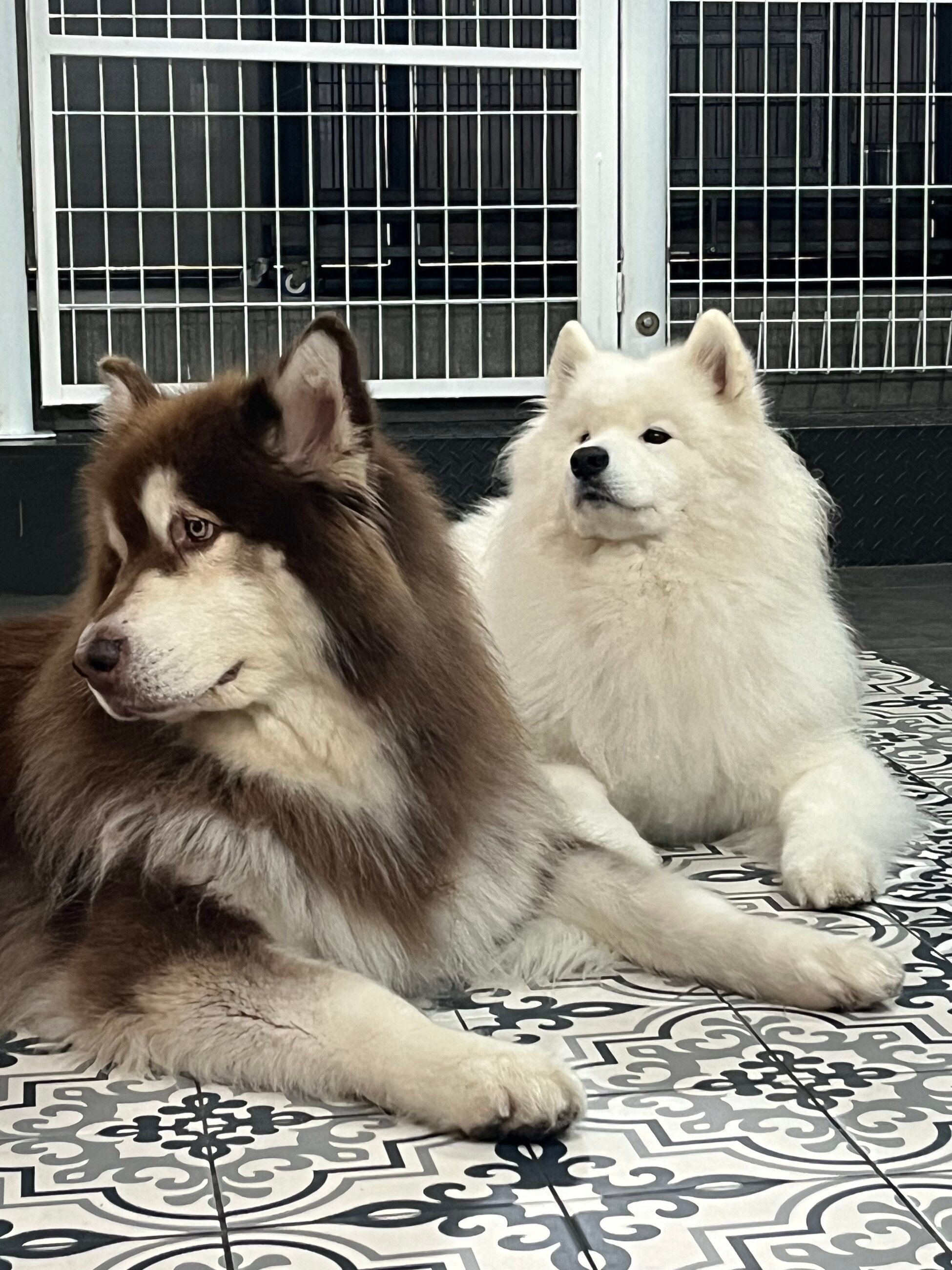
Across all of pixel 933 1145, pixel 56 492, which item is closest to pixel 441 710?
pixel 933 1145

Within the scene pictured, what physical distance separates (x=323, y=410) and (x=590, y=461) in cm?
96

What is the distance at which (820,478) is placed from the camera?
218 inches

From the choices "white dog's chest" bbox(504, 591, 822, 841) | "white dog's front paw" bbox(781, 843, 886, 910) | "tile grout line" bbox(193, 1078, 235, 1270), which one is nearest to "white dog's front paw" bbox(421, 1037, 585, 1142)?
"tile grout line" bbox(193, 1078, 235, 1270)

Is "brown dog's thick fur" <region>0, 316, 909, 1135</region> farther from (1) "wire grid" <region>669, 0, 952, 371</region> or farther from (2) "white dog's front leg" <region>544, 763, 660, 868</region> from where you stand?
(1) "wire grid" <region>669, 0, 952, 371</region>

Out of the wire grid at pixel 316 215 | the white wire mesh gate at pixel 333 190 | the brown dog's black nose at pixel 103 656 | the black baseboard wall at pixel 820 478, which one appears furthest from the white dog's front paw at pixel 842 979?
the wire grid at pixel 316 215

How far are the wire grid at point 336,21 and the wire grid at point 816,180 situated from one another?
532 millimetres

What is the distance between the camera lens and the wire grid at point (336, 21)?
5117mm

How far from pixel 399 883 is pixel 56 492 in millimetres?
3442

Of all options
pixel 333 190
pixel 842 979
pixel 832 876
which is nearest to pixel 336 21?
pixel 333 190

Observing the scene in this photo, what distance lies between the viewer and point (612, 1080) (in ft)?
6.48

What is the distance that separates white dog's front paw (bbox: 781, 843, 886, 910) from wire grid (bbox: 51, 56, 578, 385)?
10.2 ft

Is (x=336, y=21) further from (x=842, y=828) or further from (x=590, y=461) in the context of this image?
(x=842, y=828)

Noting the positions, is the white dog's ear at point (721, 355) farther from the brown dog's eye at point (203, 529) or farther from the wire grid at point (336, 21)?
the wire grid at point (336, 21)

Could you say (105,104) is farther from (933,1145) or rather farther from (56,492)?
(933,1145)
